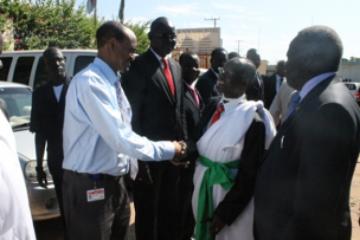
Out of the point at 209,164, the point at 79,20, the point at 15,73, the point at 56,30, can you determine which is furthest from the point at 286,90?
the point at 79,20

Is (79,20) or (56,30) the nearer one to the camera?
(56,30)

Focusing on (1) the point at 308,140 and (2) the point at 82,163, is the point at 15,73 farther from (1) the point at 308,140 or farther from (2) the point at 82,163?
(1) the point at 308,140

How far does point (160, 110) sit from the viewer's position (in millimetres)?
3934

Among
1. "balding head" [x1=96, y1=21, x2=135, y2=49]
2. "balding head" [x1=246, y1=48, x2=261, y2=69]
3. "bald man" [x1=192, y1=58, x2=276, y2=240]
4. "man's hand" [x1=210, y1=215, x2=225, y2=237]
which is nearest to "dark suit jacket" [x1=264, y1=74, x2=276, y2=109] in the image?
"balding head" [x1=246, y1=48, x2=261, y2=69]

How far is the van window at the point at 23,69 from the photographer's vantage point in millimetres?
8391

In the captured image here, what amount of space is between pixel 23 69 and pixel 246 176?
6595mm

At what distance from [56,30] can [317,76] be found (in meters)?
16.6

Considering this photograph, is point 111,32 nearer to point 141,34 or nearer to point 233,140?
point 233,140

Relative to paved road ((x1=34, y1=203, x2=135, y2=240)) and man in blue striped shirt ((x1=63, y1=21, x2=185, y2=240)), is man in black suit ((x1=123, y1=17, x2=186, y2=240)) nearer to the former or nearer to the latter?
man in blue striped shirt ((x1=63, y1=21, x2=185, y2=240))

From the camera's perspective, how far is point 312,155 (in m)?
1.95

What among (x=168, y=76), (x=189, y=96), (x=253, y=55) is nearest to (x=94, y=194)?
(x=168, y=76)

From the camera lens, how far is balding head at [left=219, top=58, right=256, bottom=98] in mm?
3054

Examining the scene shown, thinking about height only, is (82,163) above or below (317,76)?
below

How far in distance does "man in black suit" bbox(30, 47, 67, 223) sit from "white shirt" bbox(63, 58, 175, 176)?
114 cm
